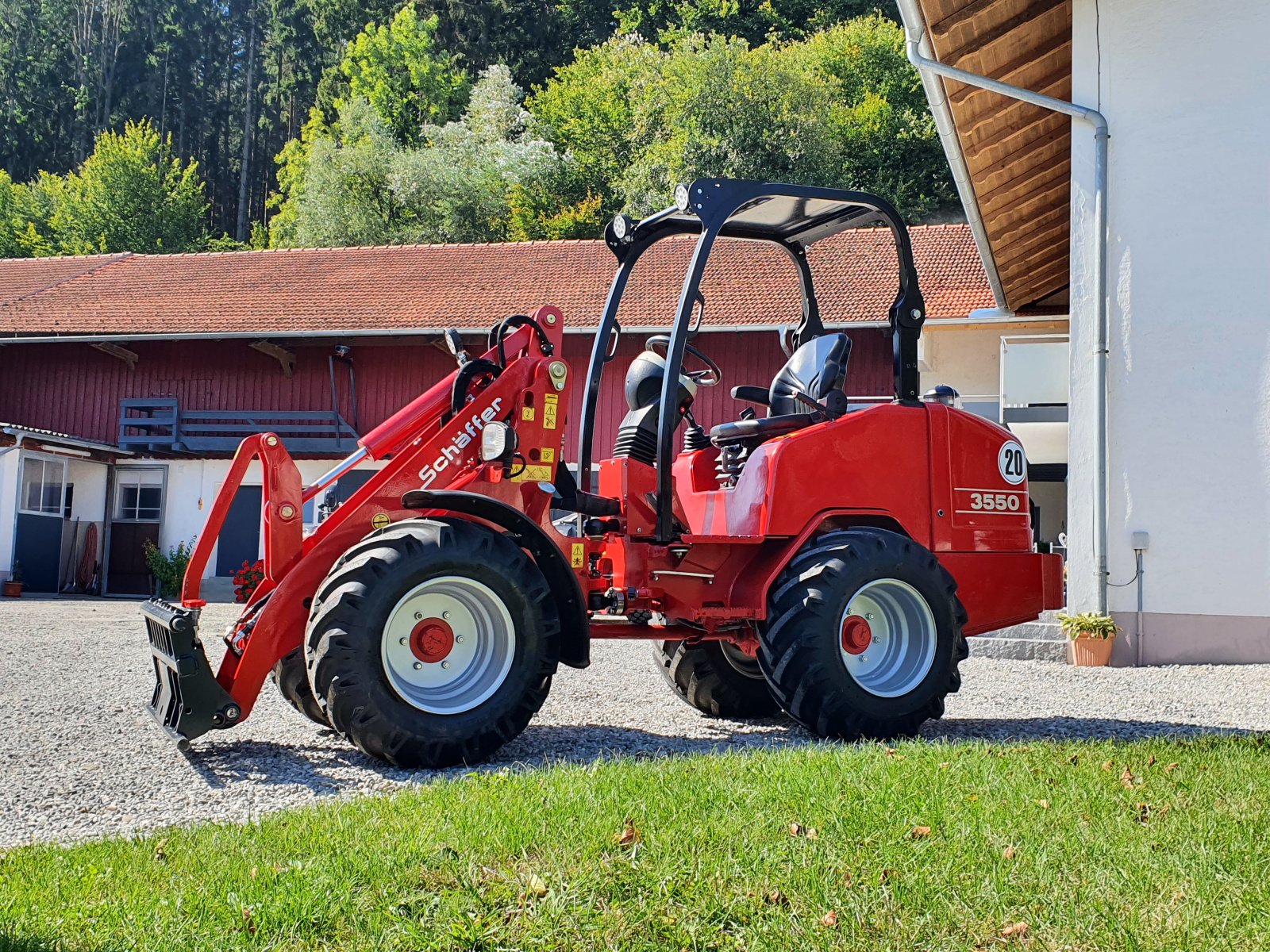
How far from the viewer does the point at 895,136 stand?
130 ft

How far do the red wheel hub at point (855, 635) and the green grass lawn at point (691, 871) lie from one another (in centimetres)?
174

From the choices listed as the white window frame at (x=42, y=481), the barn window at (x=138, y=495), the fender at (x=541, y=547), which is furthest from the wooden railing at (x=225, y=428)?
the fender at (x=541, y=547)

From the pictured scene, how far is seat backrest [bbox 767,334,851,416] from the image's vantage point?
6.92 m

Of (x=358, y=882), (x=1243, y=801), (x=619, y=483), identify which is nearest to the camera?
(x=358, y=882)

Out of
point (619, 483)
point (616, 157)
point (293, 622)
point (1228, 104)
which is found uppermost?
point (616, 157)

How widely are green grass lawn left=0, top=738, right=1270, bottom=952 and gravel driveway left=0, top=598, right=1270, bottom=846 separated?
2.47ft

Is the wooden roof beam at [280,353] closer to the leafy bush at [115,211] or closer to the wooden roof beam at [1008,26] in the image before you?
the wooden roof beam at [1008,26]

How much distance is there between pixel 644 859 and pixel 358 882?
79cm

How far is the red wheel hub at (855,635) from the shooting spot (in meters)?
6.48

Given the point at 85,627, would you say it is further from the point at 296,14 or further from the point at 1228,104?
the point at 296,14

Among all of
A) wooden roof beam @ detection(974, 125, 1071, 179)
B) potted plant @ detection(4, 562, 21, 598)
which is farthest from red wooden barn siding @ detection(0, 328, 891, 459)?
wooden roof beam @ detection(974, 125, 1071, 179)

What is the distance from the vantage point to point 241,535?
24047 mm

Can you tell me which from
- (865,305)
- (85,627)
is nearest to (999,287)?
(865,305)

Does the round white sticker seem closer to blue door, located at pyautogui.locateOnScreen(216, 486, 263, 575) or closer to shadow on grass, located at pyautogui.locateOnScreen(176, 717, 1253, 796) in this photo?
shadow on grass, located at pyautogui.locateOnScreen(176, 717, 1253, 796)
